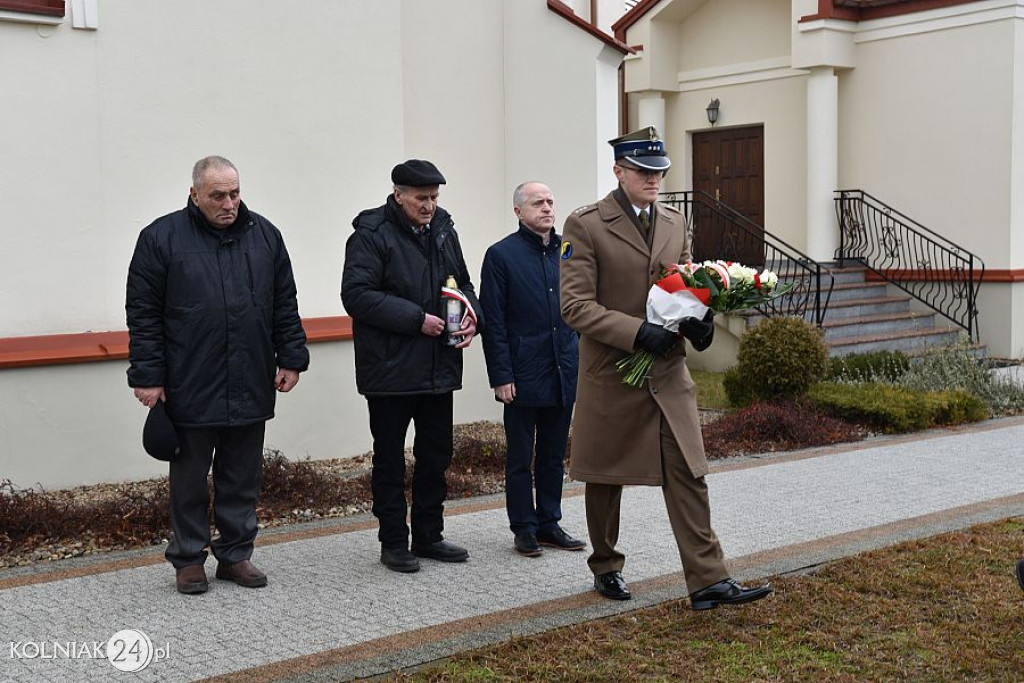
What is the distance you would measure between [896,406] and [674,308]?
5.82 m

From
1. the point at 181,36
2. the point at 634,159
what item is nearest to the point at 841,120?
the point at 181,36

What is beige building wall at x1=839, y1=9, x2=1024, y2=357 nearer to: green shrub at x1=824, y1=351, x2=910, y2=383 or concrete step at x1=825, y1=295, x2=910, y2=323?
concrete step at x1=825, y1=295, x2=910, y2=323

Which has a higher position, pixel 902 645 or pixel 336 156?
pixel 336 156

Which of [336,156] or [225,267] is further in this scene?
[336,156]

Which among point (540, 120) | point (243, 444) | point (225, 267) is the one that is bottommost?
point (243, 444)

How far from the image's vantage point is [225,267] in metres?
5.80

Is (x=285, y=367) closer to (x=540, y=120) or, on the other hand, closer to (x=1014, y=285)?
(x=540, y=120)

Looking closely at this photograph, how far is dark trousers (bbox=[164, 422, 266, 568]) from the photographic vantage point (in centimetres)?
580

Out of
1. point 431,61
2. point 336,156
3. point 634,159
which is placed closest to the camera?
point 634,159

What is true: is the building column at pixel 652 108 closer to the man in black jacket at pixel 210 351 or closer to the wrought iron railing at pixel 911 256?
the wrought iron railing at pixel 911 256

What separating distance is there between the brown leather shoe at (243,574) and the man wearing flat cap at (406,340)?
662 mm

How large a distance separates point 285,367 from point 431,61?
5161mm

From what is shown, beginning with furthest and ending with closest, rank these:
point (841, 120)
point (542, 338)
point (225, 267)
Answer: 1. point (841, 120)
2. point (542, 338)
3. point (225, 267)

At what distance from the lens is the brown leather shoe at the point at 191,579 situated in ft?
18.7
